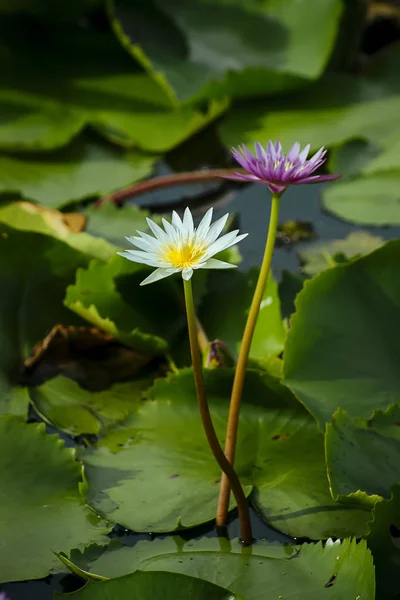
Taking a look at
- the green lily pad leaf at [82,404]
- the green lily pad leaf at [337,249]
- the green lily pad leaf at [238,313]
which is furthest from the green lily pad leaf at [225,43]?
the green lily pad leaf at [82,404]

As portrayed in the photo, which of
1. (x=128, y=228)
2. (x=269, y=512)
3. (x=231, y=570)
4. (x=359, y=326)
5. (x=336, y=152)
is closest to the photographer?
(x=231, y=570)

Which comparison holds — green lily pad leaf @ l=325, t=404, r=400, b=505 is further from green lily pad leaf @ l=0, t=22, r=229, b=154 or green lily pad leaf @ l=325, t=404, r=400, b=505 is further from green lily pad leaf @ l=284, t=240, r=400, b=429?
green lily pad leaf @ l=0, t=22, r=229, b=154

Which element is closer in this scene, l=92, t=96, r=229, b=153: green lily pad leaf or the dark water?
the dark water

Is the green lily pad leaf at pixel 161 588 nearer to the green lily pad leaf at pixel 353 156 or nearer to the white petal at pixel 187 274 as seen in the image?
the white petal at pixel 187 274

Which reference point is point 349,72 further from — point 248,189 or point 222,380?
point 222,380

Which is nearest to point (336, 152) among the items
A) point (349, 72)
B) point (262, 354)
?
point (349, 72)

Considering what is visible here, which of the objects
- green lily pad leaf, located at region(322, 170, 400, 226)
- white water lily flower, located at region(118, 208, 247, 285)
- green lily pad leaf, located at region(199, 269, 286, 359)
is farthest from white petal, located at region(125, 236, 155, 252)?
green lily pad leaf, located at region(322, 170, 400, 226)
